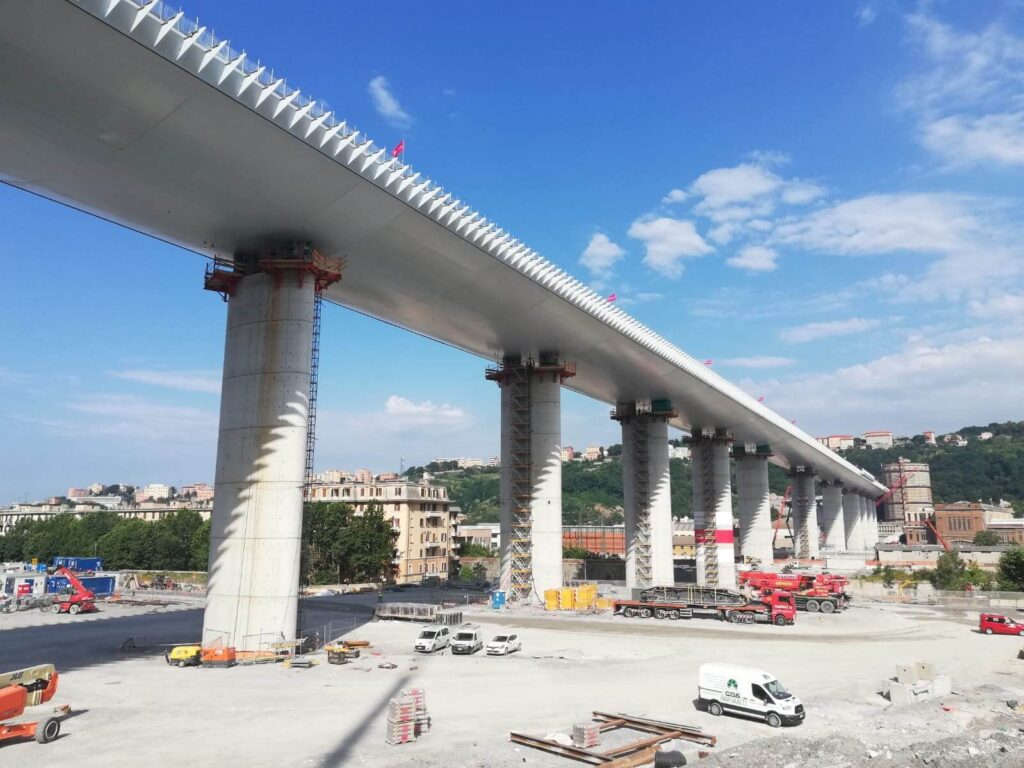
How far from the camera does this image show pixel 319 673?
95.0 ft

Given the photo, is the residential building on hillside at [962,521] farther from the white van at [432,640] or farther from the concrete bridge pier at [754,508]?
the white van at [432,640]

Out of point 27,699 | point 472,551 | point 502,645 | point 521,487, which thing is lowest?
point 502,645

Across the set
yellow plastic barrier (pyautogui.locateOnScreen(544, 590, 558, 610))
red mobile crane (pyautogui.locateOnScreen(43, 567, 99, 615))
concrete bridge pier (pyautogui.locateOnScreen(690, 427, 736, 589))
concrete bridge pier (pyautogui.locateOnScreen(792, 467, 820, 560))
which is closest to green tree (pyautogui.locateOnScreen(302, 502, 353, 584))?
red mobile crane (pyautogui.locateOnScreen(43, 567, 99, 615))

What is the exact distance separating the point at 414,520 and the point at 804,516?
77707mm

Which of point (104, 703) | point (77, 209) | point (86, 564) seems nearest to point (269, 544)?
point (104, 703)

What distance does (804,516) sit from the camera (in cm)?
13338

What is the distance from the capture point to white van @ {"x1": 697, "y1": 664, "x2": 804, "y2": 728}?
837 inches

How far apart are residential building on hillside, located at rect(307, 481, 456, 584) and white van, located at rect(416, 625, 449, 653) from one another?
186ft

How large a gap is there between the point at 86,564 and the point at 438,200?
67290 mm

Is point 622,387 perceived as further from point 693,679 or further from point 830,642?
point 693,679

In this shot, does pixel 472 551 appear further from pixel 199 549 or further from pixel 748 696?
pixel 748 696

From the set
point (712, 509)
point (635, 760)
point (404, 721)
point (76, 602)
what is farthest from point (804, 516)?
point (404, 721)

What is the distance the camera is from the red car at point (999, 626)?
141 feet

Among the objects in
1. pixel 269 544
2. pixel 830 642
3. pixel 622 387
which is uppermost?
pixel 622 387
